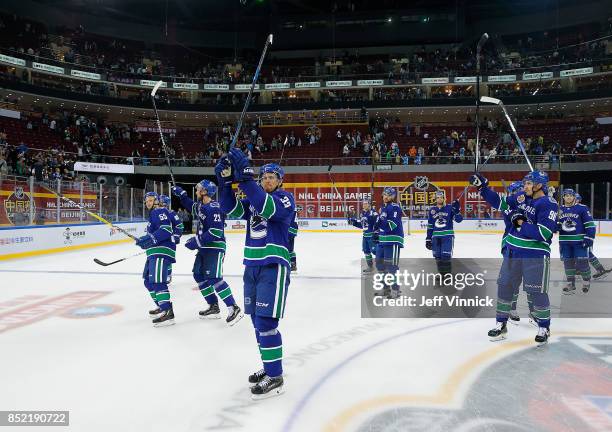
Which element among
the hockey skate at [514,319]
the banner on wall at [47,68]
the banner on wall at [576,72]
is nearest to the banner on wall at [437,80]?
the banner on wall at [576,72]

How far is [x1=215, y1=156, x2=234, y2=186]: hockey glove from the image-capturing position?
3.19m

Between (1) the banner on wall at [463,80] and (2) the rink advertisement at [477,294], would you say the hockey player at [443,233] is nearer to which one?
(2) the rink advertisement at [477,294]

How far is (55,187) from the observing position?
1353 cm

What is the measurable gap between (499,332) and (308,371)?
234 cm

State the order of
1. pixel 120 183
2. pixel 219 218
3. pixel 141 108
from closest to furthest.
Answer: pixel 219 218 → pixel 120 183 → pixel 141 108

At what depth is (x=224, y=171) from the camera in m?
3.24

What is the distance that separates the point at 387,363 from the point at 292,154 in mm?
28102

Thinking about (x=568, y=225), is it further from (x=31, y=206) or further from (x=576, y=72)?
(x=576, y=72)

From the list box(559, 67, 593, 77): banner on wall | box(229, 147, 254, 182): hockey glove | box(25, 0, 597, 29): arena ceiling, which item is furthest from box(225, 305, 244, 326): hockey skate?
box(25, 0, 597, 29): arena ceiling

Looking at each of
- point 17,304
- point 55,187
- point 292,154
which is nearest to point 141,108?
point 292,154

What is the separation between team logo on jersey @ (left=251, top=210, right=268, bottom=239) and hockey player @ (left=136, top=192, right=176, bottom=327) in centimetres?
220

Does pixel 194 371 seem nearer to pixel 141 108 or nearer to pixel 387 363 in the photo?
pixel 387 363

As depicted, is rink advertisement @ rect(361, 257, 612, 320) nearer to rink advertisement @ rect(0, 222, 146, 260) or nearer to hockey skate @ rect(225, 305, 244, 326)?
hockey skate @ rect(225, 305, 244, 326)

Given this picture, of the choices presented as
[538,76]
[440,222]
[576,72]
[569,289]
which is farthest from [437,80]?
[569,289]
